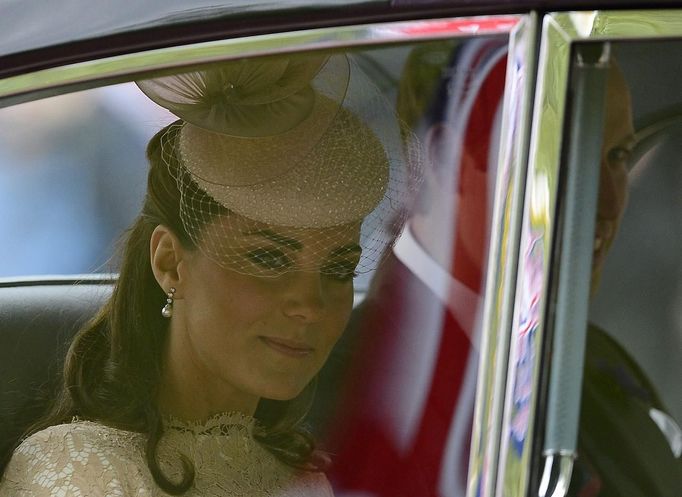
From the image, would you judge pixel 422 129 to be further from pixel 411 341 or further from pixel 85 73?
pixel 85 73

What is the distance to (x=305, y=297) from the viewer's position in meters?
1.36

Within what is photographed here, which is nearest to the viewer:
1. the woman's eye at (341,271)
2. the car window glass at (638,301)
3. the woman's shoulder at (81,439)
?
the car window glass at (638,301)

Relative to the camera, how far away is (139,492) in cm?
142

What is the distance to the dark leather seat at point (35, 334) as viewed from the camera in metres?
1.48

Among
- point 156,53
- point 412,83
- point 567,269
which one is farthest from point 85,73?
point 567,269

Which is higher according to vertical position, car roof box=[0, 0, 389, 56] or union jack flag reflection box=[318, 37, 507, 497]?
car roof box=[0, 0, 389, 56]

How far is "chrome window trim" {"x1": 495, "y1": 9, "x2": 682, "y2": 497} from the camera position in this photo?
1.23m

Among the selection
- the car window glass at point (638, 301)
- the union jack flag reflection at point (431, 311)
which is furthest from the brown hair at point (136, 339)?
the car window glass at point (638, 301)

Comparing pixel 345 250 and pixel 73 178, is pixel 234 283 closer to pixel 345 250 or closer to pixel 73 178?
pixel 345 250

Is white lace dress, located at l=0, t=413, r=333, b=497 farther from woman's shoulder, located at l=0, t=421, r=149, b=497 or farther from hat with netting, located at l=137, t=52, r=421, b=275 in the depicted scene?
hat with netting, located at l=137, t=52, r=421, b=275

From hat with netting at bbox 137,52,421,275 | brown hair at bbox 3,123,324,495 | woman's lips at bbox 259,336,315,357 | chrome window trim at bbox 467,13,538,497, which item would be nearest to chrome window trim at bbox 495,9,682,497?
chrome window trim at bbox 467,13,538,497

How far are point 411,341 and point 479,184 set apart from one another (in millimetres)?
201

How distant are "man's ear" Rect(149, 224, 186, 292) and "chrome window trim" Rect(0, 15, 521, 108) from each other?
0.21 meters

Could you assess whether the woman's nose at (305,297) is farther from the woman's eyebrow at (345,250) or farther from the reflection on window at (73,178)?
the reflection on window at (73,178)
